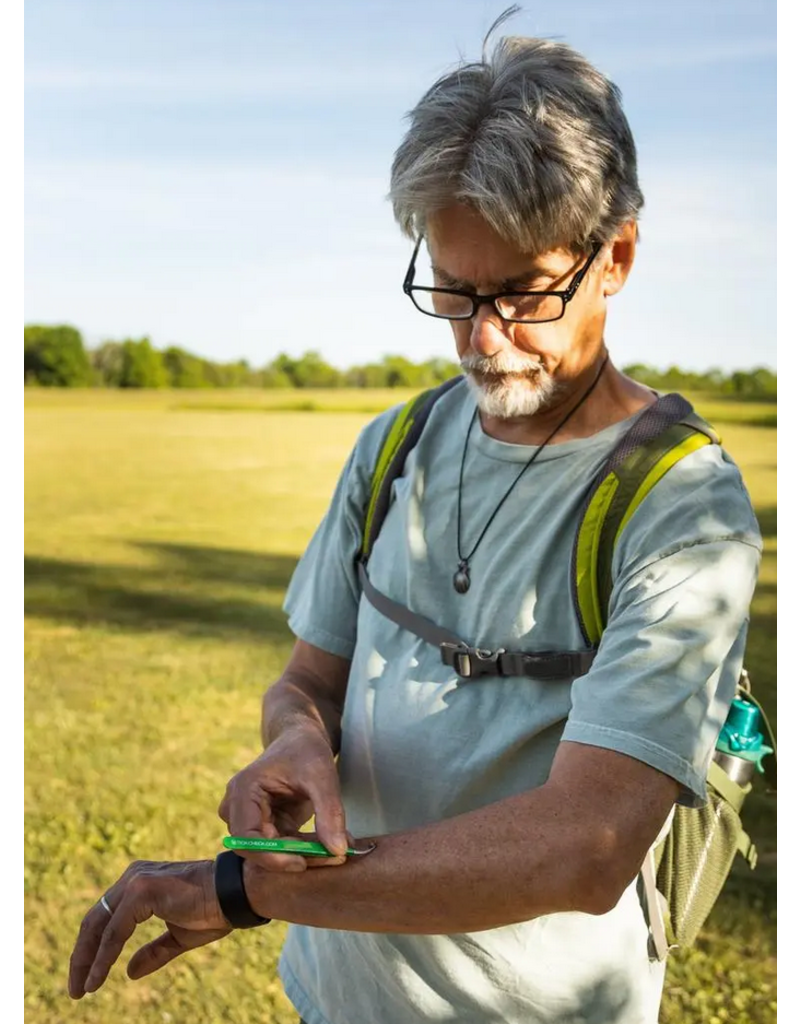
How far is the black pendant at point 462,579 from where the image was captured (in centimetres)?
192

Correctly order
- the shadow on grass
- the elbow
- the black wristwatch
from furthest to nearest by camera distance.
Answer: the shadow on grass → the black wristwatch → the elbow

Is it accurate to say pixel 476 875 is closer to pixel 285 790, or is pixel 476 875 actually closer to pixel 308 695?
pixel 285 790

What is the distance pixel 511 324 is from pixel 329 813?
2.66 ft

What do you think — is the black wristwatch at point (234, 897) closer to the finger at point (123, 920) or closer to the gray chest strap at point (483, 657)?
the finger at point (123, 920)

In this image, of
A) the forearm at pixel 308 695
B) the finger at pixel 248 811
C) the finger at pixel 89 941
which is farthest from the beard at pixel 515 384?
the finger at pixel 89 941

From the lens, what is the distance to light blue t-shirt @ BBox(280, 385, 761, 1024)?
157 centimetres

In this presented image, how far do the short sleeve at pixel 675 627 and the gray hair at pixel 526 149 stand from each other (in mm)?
436

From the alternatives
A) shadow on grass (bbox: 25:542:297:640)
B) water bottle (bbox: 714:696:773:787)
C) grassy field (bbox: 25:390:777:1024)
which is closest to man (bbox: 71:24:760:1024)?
water bottle (bbox: 714:696:773:787)

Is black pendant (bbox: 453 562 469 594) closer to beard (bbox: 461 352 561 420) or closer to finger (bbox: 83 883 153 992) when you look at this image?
beard (bbox: 461 352 561 420)

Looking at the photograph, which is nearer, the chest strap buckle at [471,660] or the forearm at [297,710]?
the chest strap buckle at [471,660]

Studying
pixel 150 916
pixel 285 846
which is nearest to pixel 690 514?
pixel 285 846

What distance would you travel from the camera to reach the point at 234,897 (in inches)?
62.7

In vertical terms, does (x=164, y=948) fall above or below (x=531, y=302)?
below

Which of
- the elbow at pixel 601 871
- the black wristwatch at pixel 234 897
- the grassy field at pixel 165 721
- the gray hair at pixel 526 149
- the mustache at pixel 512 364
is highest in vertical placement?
the gray hair at pixel 526 149
